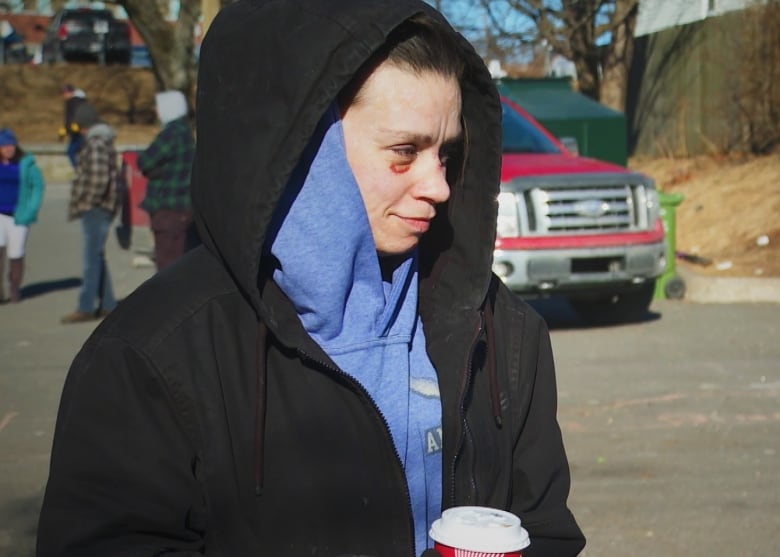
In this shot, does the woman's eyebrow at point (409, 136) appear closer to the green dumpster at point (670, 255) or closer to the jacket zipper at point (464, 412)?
the jacket zipper at point (464, 412)

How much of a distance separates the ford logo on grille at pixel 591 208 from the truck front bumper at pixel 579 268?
1.13 ft

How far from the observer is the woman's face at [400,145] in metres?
2.12

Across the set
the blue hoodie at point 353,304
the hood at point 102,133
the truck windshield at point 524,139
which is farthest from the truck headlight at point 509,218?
the blue hoodie at point 353,304

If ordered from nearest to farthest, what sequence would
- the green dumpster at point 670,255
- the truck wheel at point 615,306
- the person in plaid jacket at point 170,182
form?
the person in plaid jacket at point 170,182, the truck wheel at point 615,306, the green dumpster at point 670,255

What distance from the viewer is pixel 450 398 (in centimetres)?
220

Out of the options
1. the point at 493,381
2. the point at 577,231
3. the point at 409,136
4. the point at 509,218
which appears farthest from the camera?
the point at 577,231

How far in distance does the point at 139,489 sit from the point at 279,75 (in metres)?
0.72

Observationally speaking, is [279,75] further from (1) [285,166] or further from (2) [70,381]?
(2) [70,381]

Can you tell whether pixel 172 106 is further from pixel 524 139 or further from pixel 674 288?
pixel 674 288

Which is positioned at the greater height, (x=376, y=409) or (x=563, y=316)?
(x=376, y=409)

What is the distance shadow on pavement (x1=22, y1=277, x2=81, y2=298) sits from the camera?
1412 centimetres

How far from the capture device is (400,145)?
2148 mm

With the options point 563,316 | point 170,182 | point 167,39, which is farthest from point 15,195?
point 563,316

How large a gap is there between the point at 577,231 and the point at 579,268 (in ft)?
1.12
